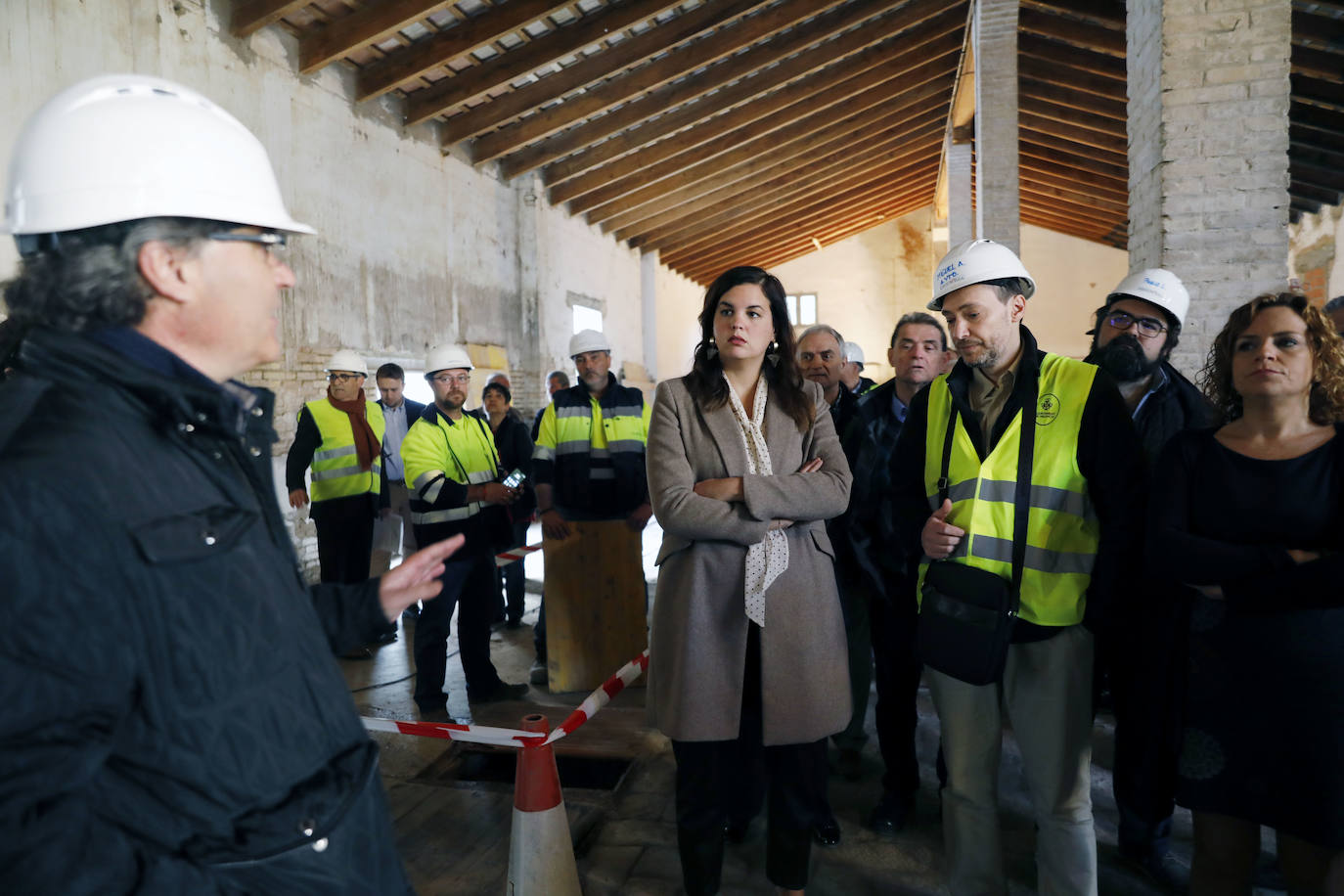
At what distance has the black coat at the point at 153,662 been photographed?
2.85ft

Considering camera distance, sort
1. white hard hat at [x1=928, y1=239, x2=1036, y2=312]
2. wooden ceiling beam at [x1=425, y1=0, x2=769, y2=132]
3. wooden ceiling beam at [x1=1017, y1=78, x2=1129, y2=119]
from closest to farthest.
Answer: white hard hat at [x1=928, y1=239, x2=1036, y2=312] < wooden ceiling beam at [x1=425, y1=0, x2=769, y2=132] < wooden ceiling beam at [x1=1017, y1=78, x2=1129, y2=119]

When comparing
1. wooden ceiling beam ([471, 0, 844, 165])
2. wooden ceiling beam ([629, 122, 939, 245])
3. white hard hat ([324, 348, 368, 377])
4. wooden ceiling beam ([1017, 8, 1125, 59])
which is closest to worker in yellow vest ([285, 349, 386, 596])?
white hard hat ([324, 348, 368, 377])

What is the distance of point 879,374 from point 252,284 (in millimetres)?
22455

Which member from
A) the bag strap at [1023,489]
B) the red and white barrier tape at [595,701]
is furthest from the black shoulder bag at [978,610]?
the red and white barrier tape at [595,701]

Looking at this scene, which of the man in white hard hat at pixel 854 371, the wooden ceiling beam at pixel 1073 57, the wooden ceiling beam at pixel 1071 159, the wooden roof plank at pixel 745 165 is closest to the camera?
the man in white hard hat at pixel 854 371

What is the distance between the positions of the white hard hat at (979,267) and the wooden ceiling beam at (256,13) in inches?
271

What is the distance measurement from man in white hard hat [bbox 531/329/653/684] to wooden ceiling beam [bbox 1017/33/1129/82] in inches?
403

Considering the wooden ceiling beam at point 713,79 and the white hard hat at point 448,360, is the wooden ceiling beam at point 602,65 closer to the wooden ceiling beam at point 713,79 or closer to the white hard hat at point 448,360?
the wooden ceiling beam at point 713,79

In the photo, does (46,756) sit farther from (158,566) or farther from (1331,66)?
(1331,66)

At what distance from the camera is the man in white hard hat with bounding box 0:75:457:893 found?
879 mm

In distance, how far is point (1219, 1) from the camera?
4328 millimetres

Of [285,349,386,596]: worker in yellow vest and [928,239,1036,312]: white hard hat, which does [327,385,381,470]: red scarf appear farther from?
[928,239,1036,312]: white hard hat

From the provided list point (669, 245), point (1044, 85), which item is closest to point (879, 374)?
point (669, 245)

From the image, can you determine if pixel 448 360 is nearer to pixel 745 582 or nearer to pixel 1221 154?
A: pixel 745 582
